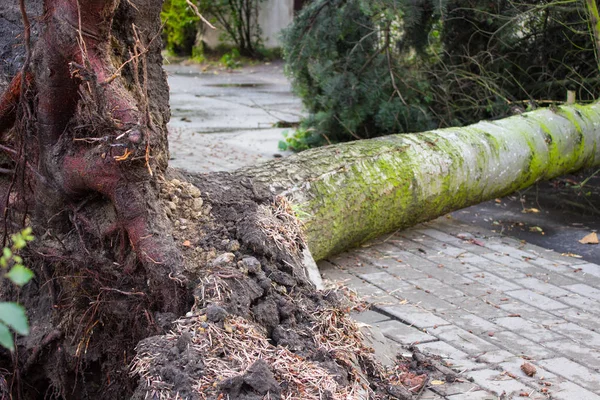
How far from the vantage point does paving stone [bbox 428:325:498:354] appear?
12.1ft

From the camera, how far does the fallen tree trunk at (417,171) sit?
4676mm

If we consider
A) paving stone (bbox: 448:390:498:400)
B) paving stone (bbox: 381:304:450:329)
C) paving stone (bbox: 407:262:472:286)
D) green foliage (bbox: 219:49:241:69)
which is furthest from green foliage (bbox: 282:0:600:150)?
green foliage (bbox: 219:49:241:69)

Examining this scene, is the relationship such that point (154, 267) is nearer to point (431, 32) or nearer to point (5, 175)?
point (5, 175)

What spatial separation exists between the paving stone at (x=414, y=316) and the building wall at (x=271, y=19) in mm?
14059

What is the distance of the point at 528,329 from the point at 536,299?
0.49 meters

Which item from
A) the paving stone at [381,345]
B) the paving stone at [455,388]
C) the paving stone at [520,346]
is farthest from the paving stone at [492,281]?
the paving stone at [455,388]

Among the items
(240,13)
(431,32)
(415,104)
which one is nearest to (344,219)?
(415,104)

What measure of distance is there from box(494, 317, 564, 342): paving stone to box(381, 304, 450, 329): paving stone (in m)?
0.33

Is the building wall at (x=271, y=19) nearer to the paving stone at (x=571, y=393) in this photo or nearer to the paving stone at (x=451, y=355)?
the paving stone at (x=451, y=355)

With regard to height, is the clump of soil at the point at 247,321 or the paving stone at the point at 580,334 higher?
A: the clump of soil at the point at 247,321

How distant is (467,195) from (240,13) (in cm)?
1275

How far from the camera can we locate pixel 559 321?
4.07 metres

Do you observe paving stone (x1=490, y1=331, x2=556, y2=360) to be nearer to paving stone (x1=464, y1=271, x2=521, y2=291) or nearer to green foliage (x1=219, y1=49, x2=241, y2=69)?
paving stone (x1=464, y1=271, x2=521, y2=291)

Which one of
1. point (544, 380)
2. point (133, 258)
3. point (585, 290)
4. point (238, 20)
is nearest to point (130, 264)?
point (133, 258)
